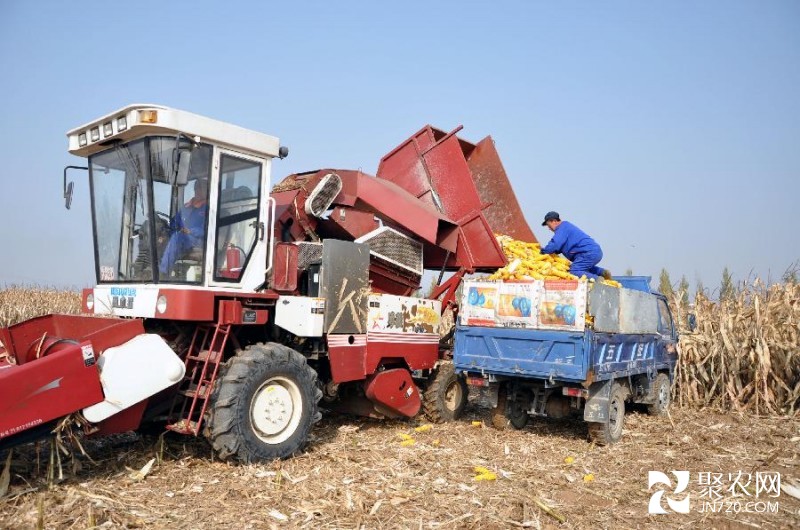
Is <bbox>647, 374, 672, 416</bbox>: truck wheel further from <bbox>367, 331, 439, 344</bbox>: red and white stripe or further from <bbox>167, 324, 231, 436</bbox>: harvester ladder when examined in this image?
<bbox>167, 324, 231, 436</bbox>: harvester ladder

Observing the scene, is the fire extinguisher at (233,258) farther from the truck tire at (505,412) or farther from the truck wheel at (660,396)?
the truck wheel at (660,396)

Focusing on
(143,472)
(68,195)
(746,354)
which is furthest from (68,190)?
(746,354)

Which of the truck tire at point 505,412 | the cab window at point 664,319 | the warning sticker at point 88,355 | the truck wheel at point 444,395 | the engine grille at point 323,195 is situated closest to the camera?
the warning sticker at point 88,355

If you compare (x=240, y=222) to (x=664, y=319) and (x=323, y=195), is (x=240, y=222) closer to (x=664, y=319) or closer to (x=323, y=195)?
(x=323, y=195)

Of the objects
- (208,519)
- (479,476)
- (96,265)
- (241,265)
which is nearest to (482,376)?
(479,476)

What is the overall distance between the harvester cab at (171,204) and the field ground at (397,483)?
1.46m

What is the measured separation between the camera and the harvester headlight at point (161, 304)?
5547 millimetres

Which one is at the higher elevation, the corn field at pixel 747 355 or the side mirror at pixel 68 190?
the side mirror at pixel 68 190

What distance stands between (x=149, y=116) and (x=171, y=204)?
0.80 meters

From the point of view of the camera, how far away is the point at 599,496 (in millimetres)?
5270

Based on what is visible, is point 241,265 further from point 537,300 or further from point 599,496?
point 599,496

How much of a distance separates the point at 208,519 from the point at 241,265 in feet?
8.29

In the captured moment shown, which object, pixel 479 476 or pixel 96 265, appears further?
pixel 96 265

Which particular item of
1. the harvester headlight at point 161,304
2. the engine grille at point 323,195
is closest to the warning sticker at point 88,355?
the harvester headlight at point 161,304
